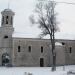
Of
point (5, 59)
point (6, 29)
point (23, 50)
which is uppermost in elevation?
point (6, 29)

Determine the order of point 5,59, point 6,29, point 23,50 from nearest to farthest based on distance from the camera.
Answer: point 5,59 → point 23,50 → point 6,29

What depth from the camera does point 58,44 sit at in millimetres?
53312

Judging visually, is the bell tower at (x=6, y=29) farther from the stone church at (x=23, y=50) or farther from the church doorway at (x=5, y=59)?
the church doorway at (x=5, y=59)

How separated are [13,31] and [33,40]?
518cm

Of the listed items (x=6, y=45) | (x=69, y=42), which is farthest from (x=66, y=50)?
(x=6, y=45)

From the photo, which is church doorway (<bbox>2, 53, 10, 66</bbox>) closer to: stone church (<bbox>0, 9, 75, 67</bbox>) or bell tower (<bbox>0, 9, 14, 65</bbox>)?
stone church (<bbox>0, 9, 75, 67</bbox>)

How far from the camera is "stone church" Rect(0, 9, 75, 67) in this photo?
52156 mm

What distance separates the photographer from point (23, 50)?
52969 mm

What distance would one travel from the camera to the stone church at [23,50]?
171 ft

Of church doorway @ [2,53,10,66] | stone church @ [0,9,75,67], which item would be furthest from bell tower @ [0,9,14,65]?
church doorway @ [2,53,10,66]

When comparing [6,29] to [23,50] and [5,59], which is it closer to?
[23,50]

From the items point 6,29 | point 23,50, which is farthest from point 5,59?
point 6,29

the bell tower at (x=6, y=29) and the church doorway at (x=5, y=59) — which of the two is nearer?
the church doorway at (x=5, y=59)

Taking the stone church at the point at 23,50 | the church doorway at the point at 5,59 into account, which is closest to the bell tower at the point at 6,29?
the stone church at the point at 23,50
